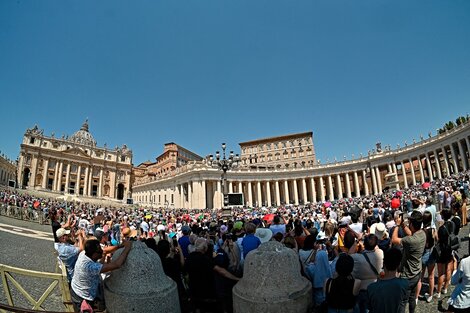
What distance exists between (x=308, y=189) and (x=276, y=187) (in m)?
10.2

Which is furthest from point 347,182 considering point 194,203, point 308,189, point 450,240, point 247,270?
point 247,270

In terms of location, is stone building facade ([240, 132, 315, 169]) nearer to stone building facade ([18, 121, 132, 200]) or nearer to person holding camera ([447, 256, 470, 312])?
stone building facade ([18, 121, 132, 200])

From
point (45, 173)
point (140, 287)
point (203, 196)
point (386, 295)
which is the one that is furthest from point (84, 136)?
point (386, 295)

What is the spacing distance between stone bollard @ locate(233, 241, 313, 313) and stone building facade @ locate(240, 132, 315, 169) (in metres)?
69.2

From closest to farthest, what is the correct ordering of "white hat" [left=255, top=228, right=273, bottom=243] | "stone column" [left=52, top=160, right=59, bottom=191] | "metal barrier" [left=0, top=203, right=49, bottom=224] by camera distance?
1. "white hat" [left=255, top=228, right=273, bottom=243]
2. "metal barrier" [left=0, top=203, right=49, bottom=224]
3. "stone column" [left=52, top=160, right=59, bottom=191]

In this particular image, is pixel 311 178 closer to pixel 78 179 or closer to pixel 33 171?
pixel 78 179

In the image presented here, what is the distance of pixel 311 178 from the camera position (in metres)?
62.9

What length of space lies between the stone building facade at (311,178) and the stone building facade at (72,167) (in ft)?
48.8

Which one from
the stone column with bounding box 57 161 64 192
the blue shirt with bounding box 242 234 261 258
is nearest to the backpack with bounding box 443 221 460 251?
the blue shirt with bounding box 242 234 261 258

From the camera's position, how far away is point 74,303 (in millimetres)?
3580

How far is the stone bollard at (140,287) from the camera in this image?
2482 millimetres

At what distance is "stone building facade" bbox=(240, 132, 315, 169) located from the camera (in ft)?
240

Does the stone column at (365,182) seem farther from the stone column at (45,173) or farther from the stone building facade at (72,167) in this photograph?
the stone column at (45,173)

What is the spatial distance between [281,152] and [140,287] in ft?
245
